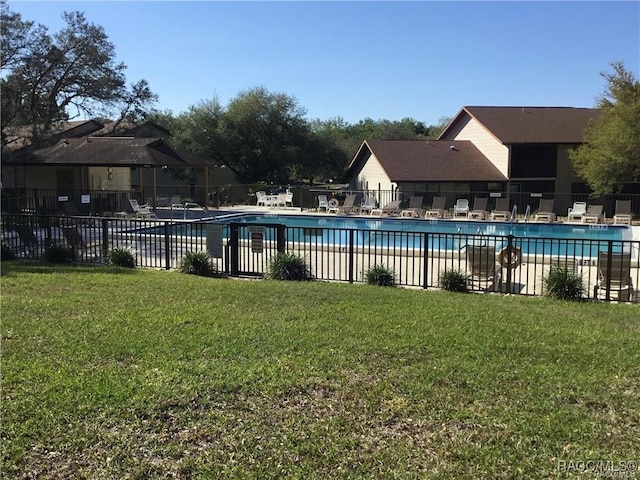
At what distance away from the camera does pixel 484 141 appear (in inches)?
1341

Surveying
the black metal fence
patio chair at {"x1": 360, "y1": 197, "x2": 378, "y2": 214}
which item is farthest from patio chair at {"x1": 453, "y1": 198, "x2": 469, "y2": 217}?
patio chair at {"x1": 360, "y1": 197, "x2": 378, "y2": 214}

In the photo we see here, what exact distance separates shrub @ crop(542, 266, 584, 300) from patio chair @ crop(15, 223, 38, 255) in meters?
10.5

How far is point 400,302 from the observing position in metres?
7.91

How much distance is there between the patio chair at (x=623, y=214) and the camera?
82.1ft

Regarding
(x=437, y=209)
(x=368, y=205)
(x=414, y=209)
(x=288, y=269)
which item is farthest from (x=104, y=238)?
(x=368, y=205)

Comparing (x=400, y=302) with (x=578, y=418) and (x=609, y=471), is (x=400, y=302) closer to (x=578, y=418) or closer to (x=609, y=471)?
(x=578, y=418)

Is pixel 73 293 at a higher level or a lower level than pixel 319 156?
lower

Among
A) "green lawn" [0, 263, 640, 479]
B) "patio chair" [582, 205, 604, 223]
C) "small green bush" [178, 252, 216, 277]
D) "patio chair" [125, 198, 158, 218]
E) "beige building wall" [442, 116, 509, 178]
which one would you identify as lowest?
"green lawn" [0, 263, 640, 479]

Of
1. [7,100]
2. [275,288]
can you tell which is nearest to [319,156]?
[7,100]

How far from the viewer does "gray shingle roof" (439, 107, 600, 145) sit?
31812mm

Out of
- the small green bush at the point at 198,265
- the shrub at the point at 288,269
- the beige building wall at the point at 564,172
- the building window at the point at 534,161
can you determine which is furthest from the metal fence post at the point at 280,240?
the beige building wall at the point at 564,172

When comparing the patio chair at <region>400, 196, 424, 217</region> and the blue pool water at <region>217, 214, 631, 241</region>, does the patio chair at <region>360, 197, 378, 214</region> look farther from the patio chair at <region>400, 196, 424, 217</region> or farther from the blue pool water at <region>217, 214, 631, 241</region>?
the blue pool water at <region>217, 214, 631, 241</region>

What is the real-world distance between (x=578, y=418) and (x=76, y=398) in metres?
3.59

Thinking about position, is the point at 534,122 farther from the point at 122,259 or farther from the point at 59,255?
the point at 59,255
